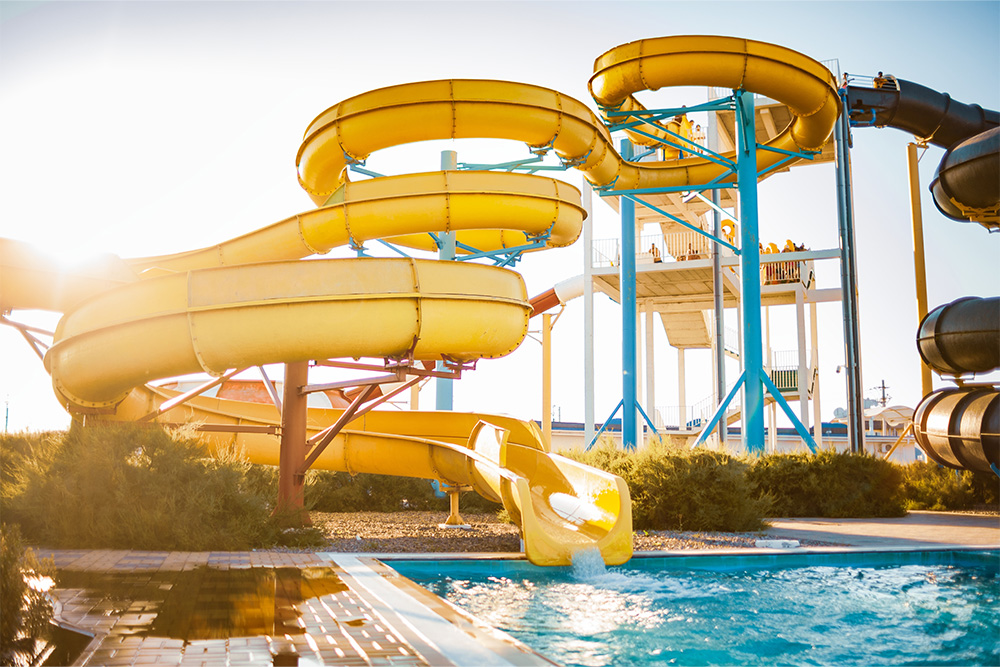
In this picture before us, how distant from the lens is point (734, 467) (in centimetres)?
1030

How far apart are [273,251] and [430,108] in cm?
310

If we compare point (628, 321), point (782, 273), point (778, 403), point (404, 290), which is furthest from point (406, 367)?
point (782, 273)

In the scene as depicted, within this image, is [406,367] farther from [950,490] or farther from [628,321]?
[950,490]

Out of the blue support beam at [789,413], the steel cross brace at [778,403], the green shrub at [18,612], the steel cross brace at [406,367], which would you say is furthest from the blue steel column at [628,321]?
the green shrub at [18,612]

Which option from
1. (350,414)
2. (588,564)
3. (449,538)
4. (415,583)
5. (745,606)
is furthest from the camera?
(449,538)

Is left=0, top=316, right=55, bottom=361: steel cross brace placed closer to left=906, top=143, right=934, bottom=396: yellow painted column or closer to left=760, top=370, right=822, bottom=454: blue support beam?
left=760, top=370, right=822, bottom=454: blue support beam

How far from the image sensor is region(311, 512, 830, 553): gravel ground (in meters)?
8.17

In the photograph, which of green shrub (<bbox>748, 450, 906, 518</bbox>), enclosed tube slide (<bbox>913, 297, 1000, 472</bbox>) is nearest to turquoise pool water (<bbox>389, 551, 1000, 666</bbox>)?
green shrub (<bbox>748, 450, 906, 518</bbox>)

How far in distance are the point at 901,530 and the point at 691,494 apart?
2.83 metres

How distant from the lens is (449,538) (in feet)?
29.9

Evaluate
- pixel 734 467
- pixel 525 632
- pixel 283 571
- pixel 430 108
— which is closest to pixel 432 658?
pixel 525 632

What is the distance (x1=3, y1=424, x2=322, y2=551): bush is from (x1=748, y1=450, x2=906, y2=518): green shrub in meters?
7.71

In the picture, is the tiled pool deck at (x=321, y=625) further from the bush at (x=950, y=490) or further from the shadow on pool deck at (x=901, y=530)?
the bush at (x=950, y=490)

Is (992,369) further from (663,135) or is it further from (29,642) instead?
(29,642)
